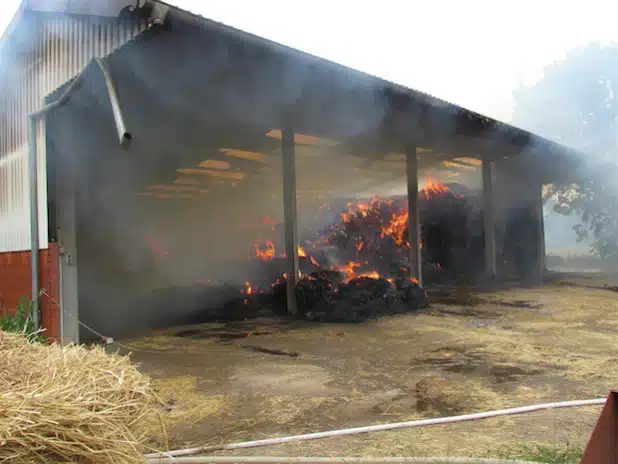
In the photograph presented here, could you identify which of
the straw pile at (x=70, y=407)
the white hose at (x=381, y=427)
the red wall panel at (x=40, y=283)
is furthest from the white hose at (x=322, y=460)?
the red wall panel at (x=40, y=283)

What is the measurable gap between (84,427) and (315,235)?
488 inches

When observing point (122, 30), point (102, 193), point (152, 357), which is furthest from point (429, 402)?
point (102, 193)

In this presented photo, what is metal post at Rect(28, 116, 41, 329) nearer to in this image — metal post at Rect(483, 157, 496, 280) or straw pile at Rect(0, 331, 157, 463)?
straw pile at Rect(0, 331, 157, 463)

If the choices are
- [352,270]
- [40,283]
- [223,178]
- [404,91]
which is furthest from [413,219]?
[40,283]

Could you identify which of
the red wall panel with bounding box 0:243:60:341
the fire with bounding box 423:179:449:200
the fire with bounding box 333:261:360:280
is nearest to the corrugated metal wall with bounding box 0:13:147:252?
the red wall panel with bounding box 0:243:60:341

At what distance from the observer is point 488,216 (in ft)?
45.6

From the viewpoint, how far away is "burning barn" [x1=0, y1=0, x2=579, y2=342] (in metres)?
6.20

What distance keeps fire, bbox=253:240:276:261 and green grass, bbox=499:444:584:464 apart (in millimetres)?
12444

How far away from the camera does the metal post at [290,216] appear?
9211mm

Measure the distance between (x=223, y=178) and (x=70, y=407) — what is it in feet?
39.8

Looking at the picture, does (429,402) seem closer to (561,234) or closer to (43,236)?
(43,236)

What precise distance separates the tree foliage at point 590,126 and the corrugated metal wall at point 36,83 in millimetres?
16412

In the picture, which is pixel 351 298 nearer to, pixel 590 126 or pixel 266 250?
pixel 266 250

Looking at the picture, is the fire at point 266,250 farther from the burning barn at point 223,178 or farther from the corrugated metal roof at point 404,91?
the corrugated metal roof at point 404,91
